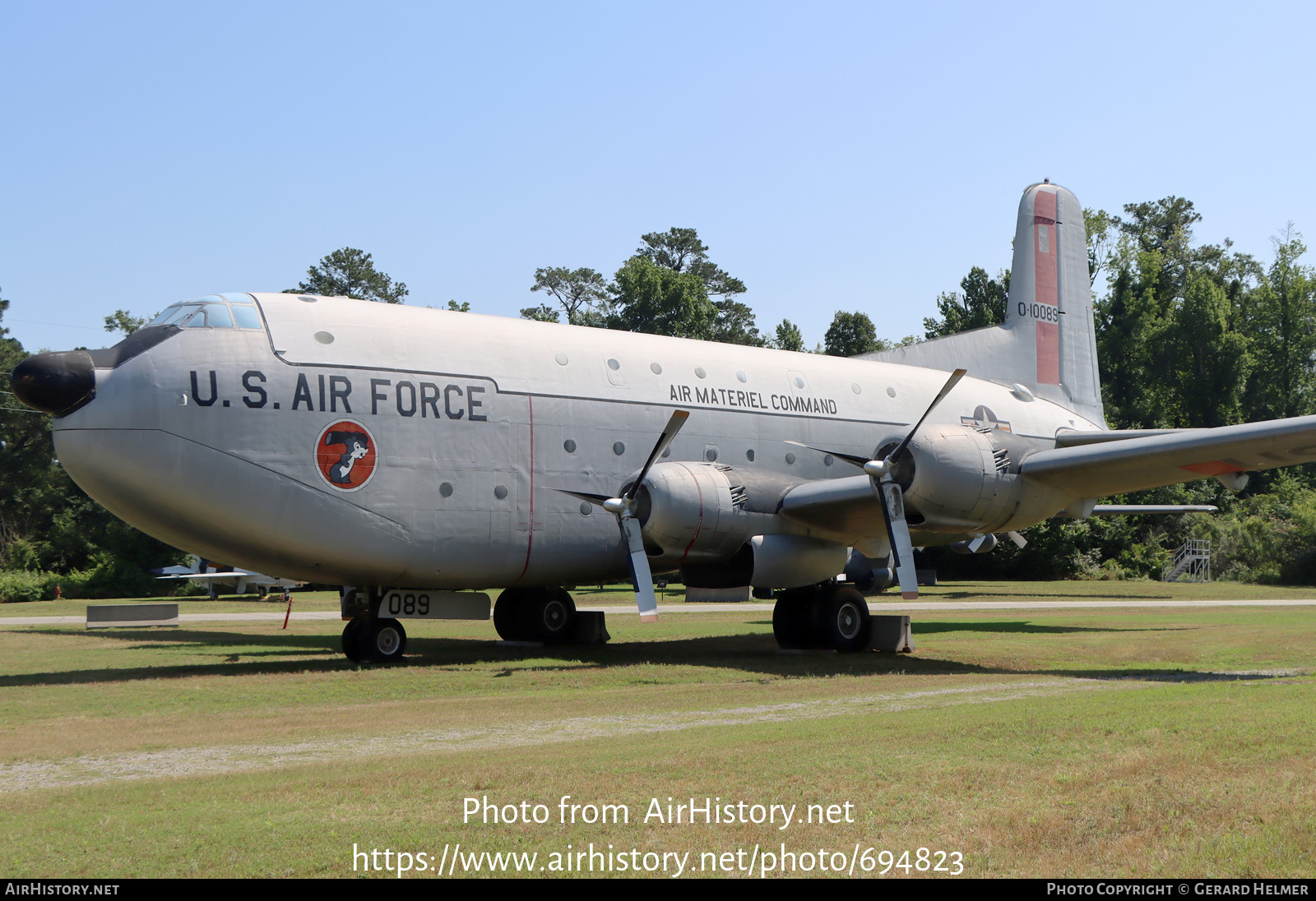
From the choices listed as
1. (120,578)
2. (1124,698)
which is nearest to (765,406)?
(1124,698)

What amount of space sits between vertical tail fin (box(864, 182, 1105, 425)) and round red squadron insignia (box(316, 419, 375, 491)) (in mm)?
11566

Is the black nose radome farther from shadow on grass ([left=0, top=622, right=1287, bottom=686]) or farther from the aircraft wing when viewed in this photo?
the aircraft wing

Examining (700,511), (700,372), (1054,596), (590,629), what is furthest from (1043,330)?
(1054,596)

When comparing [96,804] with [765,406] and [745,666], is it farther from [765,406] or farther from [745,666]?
[765,406]

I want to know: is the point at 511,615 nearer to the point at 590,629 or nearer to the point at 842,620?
the point at 590,629

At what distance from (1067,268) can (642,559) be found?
46.0 ft

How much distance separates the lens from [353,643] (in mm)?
16500

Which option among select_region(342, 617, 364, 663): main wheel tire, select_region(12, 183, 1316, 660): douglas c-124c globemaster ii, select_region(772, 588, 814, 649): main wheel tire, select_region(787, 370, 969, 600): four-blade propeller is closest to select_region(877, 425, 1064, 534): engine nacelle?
select_region(12, 183, 1316, 660): douglas c-124c globemaster ii

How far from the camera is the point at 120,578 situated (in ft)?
152

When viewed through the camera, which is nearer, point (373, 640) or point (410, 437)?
point (410, 437)

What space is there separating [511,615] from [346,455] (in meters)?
5.55

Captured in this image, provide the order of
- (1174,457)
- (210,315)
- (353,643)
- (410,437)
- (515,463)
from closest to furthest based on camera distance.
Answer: (210,315) → (410,437) → (1174,457) → (353,643) → (515,463)

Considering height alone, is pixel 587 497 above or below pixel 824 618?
above
